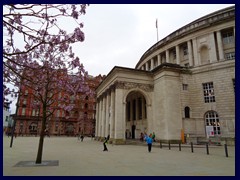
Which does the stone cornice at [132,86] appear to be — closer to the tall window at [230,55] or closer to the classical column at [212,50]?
the classical column at [212,50]

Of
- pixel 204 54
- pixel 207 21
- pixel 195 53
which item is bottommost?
Answer: pixel 204 54

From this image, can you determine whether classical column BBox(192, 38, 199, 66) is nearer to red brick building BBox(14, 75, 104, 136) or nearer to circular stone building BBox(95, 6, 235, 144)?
circular stone building BBox(95, 6, 235, 144)

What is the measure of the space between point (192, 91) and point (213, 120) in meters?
5.53

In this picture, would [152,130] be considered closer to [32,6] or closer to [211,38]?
[211,38]

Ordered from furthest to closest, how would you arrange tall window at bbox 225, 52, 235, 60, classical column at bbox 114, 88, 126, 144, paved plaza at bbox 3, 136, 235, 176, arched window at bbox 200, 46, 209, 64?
1. arched window at bbox 200, 46, 209, 64
2. tall window at bbox 225, 52, 235, 60
3. classical column at bbox 114, 88, 126, 144
4. paved plaza at bbox 3, 136, 235, 176

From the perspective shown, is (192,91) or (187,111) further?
(192,91)

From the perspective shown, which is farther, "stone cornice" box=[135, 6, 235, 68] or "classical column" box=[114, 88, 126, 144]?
"stone cornice" box=[135, 6, 235, 68]

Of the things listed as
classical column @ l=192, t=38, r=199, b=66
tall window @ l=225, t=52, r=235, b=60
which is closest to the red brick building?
classical column @ l=192, t=38, r=199, b=66

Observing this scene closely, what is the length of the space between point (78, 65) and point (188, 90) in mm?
23480

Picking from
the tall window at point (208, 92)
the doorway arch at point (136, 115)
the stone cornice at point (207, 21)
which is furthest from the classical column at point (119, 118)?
the stone cornice at point (207, 21)

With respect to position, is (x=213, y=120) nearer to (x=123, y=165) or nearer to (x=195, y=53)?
(x=195, y=53)

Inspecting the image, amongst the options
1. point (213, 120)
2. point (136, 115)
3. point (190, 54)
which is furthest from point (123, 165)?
point (190, 54)

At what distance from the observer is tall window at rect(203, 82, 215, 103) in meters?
26.7

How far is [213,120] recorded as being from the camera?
85.1 feet
